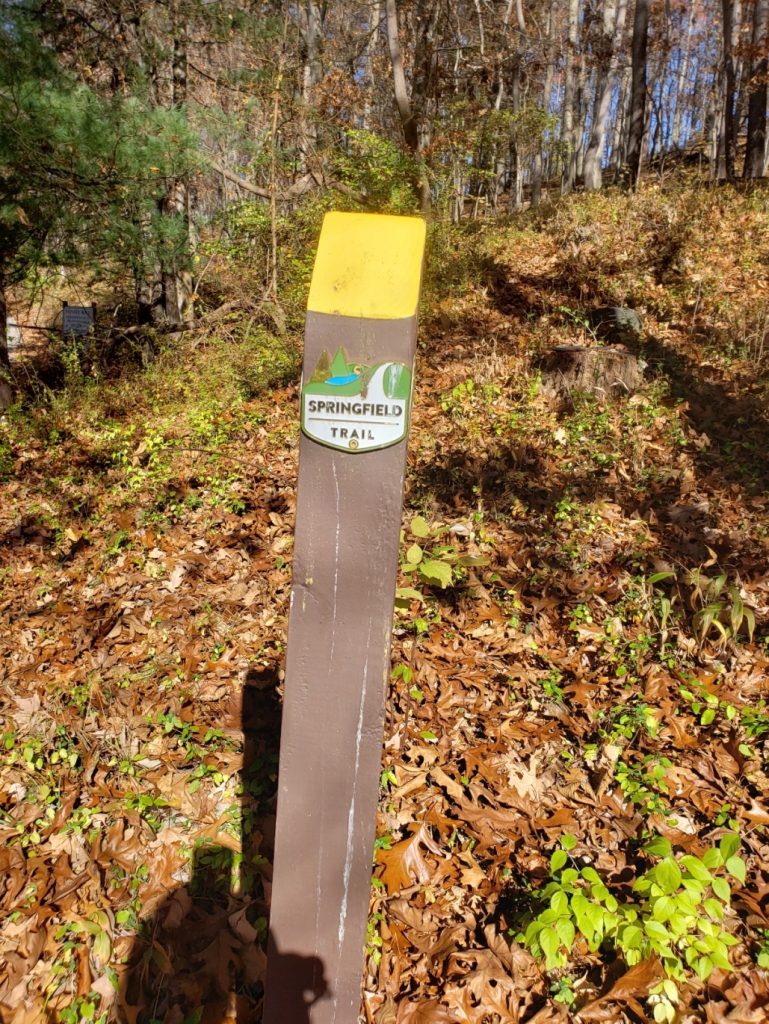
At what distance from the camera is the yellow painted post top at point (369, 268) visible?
1531 mm

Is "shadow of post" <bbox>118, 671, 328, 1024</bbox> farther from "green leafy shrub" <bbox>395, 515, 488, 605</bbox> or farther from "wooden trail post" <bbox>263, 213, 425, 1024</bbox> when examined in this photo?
"green leafy shrub" <bbox>395, 515, 488, 605</bbox>

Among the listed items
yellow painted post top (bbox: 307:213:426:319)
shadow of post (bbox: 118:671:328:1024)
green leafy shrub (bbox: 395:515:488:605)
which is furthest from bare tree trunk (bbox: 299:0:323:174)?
shadow of post (bbox: 118:671:328:1024)

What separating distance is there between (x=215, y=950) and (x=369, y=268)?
2712 mm

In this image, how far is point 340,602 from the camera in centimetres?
166

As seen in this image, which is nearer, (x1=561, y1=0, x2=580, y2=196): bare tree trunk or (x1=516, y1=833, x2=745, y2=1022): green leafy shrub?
(x1=516, y1=833, x2=745, y2=1022): green leafy shrub

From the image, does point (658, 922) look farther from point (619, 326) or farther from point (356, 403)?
point (619, 326)

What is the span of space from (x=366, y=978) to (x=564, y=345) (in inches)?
255

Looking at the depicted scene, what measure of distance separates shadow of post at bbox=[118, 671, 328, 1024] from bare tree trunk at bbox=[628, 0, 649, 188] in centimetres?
1554

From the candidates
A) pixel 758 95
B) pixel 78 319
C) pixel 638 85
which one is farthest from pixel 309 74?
pixel 758 95

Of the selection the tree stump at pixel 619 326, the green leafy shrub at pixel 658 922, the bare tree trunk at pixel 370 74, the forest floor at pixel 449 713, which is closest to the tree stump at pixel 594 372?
the forest floor at pixel 449 713

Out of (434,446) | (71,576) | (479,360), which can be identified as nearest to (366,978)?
(71,576)

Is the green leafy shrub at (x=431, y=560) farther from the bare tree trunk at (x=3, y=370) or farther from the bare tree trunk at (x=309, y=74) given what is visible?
the bare tree trunk at (x=309, y=74)

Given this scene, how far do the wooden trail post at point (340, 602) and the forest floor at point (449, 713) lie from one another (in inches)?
27.4

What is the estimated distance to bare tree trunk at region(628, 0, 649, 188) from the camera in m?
13.8
